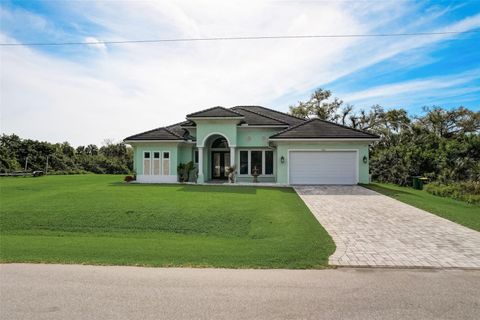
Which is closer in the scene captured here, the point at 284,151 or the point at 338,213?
the point at 338,213

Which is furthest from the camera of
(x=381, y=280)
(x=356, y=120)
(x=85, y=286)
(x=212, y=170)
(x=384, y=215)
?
(x=356, y=120)

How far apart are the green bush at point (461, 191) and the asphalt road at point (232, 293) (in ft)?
34.4

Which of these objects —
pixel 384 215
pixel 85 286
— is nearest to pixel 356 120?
pixel 384 215

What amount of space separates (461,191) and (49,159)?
36324mm

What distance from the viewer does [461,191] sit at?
48.7 feet

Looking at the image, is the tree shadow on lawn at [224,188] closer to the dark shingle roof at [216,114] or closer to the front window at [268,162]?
the front window at [268,162]

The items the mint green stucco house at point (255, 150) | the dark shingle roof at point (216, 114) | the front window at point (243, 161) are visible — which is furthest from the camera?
the front window at point (243, 161)

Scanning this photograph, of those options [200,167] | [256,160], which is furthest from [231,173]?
[256,160]

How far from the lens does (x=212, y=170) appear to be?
23.2 meters

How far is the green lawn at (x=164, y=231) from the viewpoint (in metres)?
5.96

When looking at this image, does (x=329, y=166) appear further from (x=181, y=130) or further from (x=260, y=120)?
(x=181, y=130)

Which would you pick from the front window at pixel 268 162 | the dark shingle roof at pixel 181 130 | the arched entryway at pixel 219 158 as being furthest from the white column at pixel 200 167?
the front window at pixel 268 162

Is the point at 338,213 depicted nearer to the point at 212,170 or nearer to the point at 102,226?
the point at 102,226

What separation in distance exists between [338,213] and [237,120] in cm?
1151
